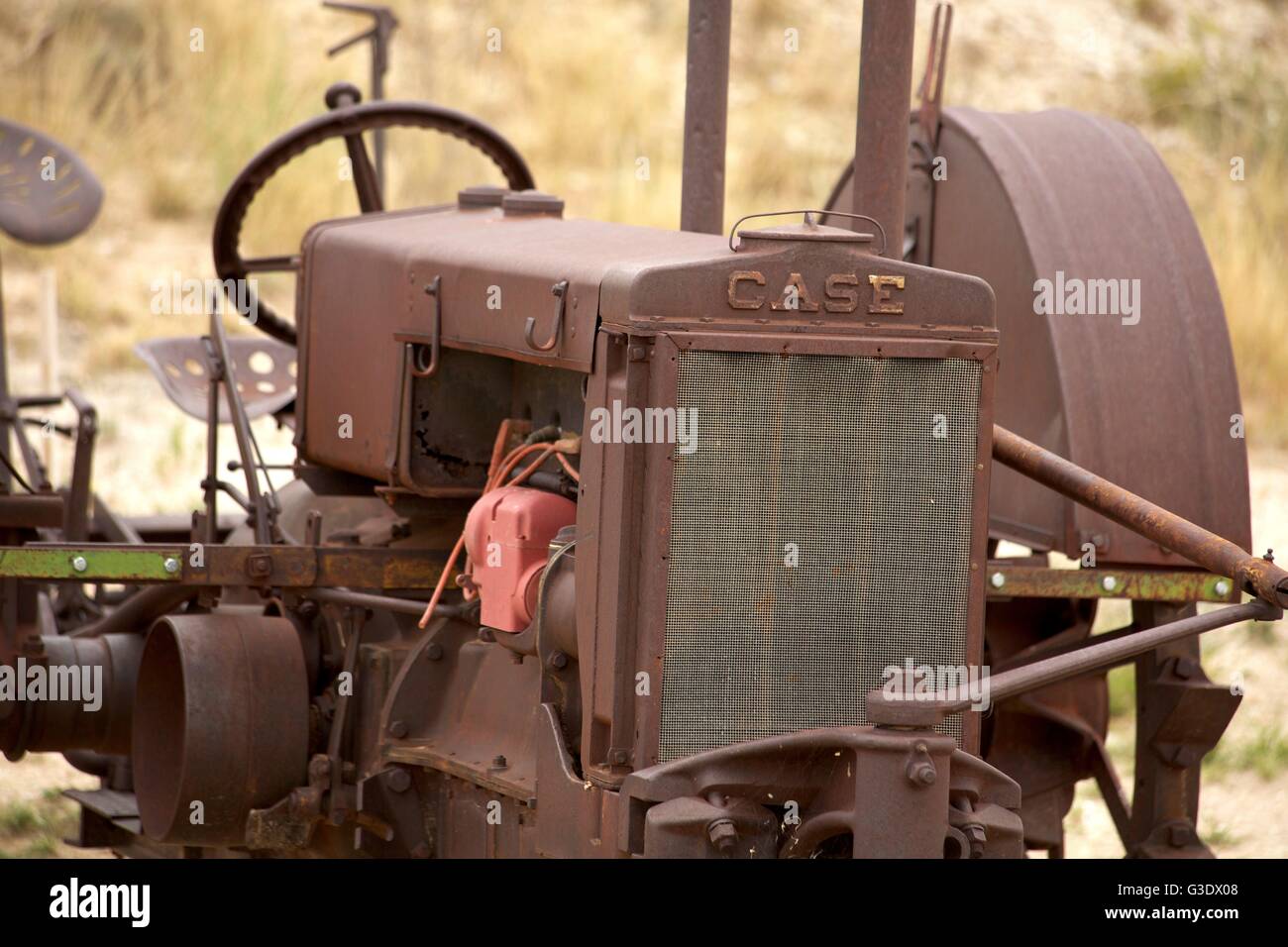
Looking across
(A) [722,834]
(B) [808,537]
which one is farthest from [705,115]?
(A) [722,834]

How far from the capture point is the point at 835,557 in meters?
3.42

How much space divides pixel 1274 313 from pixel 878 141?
6622 mm

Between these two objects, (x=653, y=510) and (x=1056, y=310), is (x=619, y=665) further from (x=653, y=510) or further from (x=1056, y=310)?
(x=1056, y=310)

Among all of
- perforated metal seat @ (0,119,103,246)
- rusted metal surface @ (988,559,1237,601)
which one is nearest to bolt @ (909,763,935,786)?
rusted metal surface @ (988,559,1237,601)

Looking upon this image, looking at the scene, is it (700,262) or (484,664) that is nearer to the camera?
(700,262)

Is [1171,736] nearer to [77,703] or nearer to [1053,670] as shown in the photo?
[1053,670]

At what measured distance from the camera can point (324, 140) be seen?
496cm

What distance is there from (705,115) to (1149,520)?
191cm

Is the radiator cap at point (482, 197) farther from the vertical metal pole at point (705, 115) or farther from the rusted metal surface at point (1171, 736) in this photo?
the rusted metal surface at point (1171, 736)

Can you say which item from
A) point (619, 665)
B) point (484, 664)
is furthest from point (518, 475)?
point (619, 665)

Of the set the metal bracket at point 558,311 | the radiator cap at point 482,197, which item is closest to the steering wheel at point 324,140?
the radiator cap at point 482,197

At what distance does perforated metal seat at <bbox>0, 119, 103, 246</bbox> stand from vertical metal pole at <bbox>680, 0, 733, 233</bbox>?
143 cm
